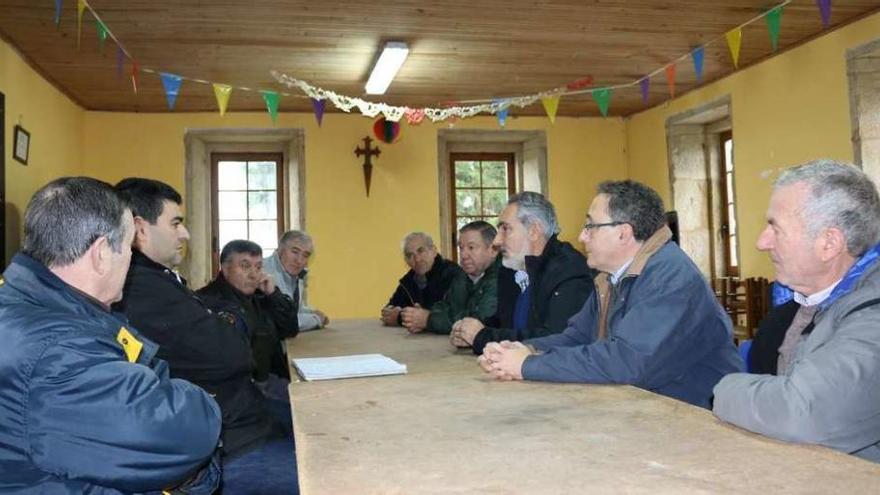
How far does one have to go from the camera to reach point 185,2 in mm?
4504

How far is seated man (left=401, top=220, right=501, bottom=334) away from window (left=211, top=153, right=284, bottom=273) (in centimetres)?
380

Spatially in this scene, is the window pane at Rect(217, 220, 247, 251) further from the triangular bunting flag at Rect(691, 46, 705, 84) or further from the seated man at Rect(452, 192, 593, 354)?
the seated man at Rect(452, 192, 593, 354)

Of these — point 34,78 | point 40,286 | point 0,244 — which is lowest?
point 40,286

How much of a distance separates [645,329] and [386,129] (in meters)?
5.97

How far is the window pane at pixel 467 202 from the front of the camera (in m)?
8.25

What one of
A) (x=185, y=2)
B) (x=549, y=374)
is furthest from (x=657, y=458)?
(x=185, y=2)

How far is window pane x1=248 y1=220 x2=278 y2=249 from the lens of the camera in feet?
25.7

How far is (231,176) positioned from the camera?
25.9 feet

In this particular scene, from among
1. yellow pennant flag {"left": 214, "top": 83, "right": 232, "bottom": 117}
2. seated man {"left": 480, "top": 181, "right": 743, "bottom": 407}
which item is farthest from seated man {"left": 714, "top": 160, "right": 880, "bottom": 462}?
yellow pennant flag {"left": 214, "top": 83, "right": 232, "bottom": 117}

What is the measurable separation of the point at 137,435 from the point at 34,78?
5325 mm

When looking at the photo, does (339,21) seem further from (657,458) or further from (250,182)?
(657,458)

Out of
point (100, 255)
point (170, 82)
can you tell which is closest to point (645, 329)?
point (100, 255)

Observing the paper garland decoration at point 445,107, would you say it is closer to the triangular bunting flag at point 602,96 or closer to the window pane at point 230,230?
the triangular bunting flag at point 602,96

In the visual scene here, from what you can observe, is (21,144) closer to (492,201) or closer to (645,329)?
(492,201)
